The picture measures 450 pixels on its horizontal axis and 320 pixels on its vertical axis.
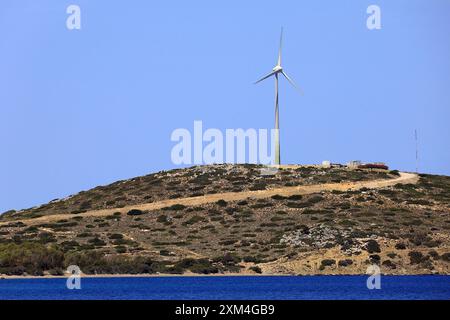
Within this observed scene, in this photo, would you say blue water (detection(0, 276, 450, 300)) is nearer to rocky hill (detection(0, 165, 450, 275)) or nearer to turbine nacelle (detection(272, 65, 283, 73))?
rocky hill (detection(0, 165, 450, 275))

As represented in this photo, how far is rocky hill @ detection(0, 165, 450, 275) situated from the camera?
122 metres

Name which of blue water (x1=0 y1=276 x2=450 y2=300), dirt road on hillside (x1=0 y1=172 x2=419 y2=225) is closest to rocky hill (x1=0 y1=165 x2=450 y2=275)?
dirt road on hillside (x1=0 y1=172 x2=419 y2=225)

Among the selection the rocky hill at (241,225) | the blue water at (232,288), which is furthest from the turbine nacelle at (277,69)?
the blue water at (232,288)

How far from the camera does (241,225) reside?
5728 inches

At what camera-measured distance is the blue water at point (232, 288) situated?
258 feet

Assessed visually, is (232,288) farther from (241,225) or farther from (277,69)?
(277,69)

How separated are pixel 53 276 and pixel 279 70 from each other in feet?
204

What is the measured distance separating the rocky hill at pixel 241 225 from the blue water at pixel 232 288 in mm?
8103
